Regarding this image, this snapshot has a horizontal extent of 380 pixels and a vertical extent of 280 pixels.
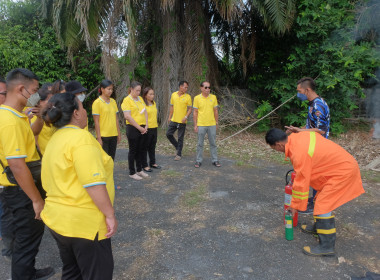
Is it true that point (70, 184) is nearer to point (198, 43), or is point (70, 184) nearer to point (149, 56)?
point (198, 43)

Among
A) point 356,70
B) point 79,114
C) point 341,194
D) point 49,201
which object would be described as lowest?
point 341,194

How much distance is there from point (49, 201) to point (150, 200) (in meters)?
2.84

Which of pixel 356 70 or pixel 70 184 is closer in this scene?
pixel 70 184

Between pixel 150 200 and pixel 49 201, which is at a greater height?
pixel 49 201

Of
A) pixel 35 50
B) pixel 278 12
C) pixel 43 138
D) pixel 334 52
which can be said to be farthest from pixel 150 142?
pixel 35 50

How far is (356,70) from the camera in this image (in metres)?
8.05

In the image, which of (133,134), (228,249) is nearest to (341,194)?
(228,249)

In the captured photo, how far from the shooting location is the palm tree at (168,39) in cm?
852

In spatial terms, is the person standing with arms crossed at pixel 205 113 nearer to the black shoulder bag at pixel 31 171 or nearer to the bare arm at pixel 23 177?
the black shoulder bag at pixel 31 171

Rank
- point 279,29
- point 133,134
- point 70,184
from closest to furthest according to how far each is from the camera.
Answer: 1. point 70,184
2. point 133,134
3. point 279,29

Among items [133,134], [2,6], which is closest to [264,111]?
[133,134]

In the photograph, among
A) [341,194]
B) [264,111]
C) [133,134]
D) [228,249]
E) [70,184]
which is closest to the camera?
[70,184]

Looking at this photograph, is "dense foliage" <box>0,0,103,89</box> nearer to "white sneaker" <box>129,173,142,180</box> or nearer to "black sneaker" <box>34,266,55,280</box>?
"white sneaker" <box>129,173,142,180</box>

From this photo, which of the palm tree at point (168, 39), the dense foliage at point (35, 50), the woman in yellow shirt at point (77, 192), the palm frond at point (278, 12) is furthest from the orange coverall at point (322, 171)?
the dense foliage at point (35, 50)
